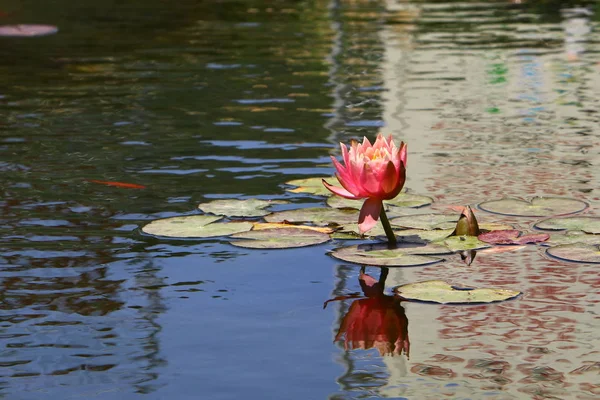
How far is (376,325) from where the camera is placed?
3.14 metres

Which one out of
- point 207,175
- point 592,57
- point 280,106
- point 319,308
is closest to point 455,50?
point 592,57

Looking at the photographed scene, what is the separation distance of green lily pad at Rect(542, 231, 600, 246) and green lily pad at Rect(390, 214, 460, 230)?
366 millimetres

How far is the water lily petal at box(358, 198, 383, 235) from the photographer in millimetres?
3764

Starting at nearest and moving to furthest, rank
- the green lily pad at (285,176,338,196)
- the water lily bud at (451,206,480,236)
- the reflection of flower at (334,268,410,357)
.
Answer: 1. the reflection of flower at (334,268,410,357)
2. the water lily bud at (451,206,480,236)
3. the green lily pad at (285,176,338,196)

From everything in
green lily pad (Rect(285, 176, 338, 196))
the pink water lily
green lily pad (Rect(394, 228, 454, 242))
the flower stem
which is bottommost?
green lily pad (Rect(285, 176, 338, 196))

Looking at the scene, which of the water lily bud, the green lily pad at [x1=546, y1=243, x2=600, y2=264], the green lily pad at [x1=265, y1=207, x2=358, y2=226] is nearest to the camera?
the green lily pad at [x1=546, y1=243, x2=600, y2=264]

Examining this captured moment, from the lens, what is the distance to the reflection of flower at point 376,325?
2.97 m

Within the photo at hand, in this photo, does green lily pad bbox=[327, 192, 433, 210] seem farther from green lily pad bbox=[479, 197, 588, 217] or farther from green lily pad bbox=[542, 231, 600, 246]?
green lily pad bbox=[542, 231, 600, 246]

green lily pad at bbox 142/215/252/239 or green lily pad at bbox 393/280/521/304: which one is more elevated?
green lily pad at bbox 142/215/252/239

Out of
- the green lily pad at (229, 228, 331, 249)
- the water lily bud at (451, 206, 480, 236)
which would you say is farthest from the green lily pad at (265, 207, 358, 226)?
the water lily bud at (451, 206, 480, 236)

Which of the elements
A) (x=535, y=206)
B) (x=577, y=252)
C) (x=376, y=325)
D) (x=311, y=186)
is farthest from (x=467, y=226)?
(x=311, y=186)

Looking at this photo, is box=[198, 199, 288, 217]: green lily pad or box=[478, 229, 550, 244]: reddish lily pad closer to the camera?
box=[478, 229, 550, 244]: reddish lily pad

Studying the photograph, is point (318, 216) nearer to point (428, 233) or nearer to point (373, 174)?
point (428, 233)

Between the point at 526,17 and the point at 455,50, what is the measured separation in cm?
385
